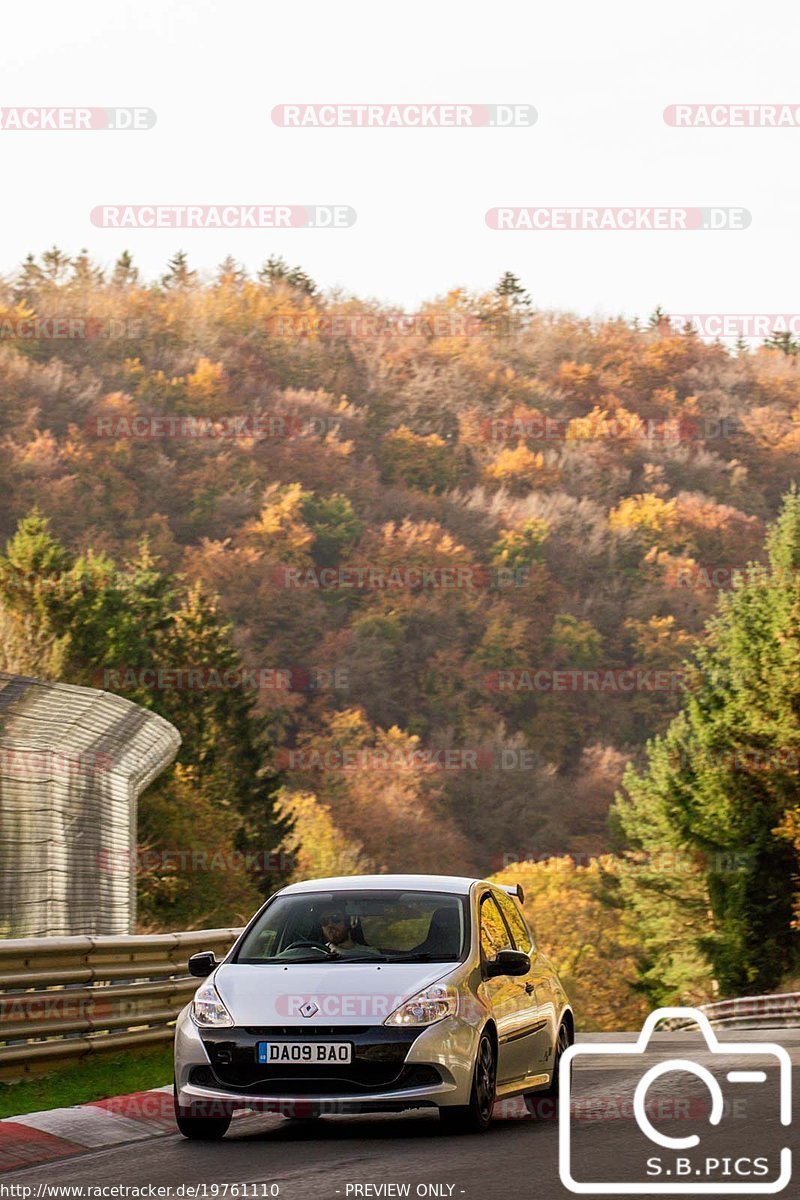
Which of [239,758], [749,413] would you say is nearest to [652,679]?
[749,413]

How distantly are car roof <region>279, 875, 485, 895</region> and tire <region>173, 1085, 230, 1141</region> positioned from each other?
144 centimetres

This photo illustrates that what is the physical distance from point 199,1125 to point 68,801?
Result: 620 cm

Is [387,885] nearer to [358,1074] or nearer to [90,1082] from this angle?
[358,1074]

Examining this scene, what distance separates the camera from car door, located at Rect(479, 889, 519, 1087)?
11125 mm

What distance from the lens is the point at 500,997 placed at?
11.3 metres

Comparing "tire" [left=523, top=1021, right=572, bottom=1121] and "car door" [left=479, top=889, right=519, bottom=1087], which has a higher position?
"car door" [left=479, top=889, right=519, bottom=1087]

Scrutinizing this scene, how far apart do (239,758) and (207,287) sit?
84.3 metres

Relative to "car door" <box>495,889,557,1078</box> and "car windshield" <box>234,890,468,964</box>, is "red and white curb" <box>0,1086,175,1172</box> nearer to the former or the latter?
"car windshield" <box>234,890,468,964</box>

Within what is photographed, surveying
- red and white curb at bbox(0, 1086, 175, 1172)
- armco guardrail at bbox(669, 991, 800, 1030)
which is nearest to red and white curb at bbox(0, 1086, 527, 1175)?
red and white curb at bbox(0, 1086, 175, 1172)

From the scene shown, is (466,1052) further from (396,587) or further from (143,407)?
(143,407)

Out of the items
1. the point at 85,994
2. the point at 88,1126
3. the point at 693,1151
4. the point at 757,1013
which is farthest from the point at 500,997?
the point at 757,1013

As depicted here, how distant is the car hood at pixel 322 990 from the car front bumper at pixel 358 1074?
7 centimetres

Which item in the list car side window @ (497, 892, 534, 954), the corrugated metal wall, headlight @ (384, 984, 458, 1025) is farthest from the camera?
the corrugated metal wall

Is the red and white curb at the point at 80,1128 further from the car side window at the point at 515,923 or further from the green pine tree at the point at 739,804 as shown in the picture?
the green pine tree at the point at 739,804
